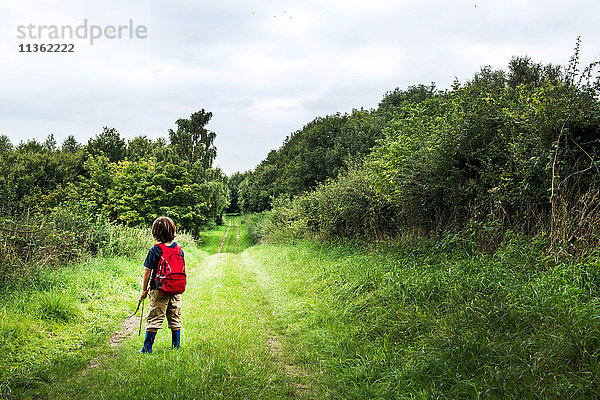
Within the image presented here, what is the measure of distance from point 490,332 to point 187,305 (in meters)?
6.00

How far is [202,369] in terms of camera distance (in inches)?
166

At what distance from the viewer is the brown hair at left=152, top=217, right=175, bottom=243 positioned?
5184mm

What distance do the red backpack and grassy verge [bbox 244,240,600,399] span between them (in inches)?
74.3

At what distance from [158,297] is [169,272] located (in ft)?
1.24

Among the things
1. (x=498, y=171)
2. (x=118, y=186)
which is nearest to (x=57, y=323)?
(x=498, y=171)

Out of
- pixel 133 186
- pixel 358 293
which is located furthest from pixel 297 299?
pixel 133 186

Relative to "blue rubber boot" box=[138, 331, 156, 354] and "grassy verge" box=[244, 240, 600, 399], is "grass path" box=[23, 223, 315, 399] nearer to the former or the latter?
"blue rubber boot" box=[138, 331, 156, 354]

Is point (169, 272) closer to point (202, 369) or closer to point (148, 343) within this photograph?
point (148, 343)

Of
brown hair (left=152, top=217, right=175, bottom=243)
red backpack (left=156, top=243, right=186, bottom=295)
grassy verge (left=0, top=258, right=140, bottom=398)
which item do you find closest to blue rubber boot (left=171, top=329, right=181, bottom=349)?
red backpack (left=156, top=243, right=186, bottom=295)

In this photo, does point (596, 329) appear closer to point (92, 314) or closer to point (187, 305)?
point (187, 305)

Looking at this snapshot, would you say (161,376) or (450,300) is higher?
(450,300)

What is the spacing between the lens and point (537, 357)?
331 centimetres

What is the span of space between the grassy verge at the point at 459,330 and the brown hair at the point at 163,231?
2422mm

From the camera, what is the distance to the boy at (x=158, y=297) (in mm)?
4984
